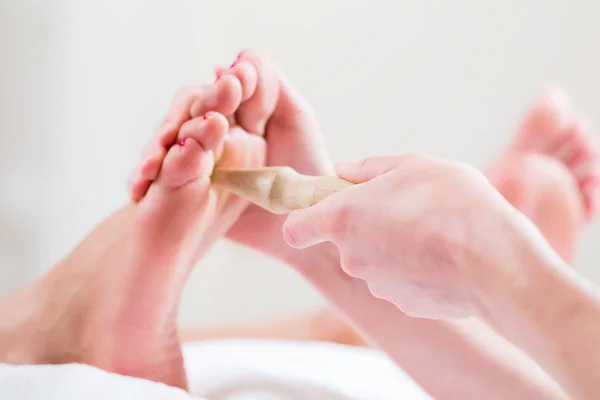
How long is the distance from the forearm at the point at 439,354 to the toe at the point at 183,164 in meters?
0.18

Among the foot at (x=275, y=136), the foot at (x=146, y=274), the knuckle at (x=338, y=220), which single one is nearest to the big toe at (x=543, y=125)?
the foot at (x=275, y=136)

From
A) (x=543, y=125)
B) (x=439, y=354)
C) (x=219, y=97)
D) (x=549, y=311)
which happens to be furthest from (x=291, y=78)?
(x=549, y=311)

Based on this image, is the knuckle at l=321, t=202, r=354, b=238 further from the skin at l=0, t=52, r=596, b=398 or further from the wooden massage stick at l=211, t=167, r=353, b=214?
the skin at l=0, t=52, r=596, b=398

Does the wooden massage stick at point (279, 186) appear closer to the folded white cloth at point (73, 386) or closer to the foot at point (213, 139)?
the foot at point (213, 139)

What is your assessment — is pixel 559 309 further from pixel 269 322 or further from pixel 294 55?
pixel 294 55

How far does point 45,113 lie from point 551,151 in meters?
0.64

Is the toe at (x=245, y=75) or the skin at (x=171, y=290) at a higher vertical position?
the toe at (x=245, y=75)

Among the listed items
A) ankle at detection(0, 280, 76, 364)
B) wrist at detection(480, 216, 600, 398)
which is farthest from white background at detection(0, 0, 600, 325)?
wrist at detection(480, 216, 600, 398)

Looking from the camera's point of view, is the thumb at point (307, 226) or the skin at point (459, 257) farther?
the thumb at point (307, 226)

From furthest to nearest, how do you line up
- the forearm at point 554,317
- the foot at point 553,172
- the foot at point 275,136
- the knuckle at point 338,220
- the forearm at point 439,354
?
Result: the foot at point 553,172, the foot at point 275,136, the forearm at point 439,354, the knuckle at point 338,220, the forearm at point 554,317

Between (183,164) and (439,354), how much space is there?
293mm

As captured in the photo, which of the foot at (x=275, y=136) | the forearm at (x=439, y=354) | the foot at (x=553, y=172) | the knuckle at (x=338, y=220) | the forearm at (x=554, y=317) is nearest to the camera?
the forearm at (x=554, y=317)

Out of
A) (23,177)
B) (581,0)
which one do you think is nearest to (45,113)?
(23,177)

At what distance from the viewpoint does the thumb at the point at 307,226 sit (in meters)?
0.52
